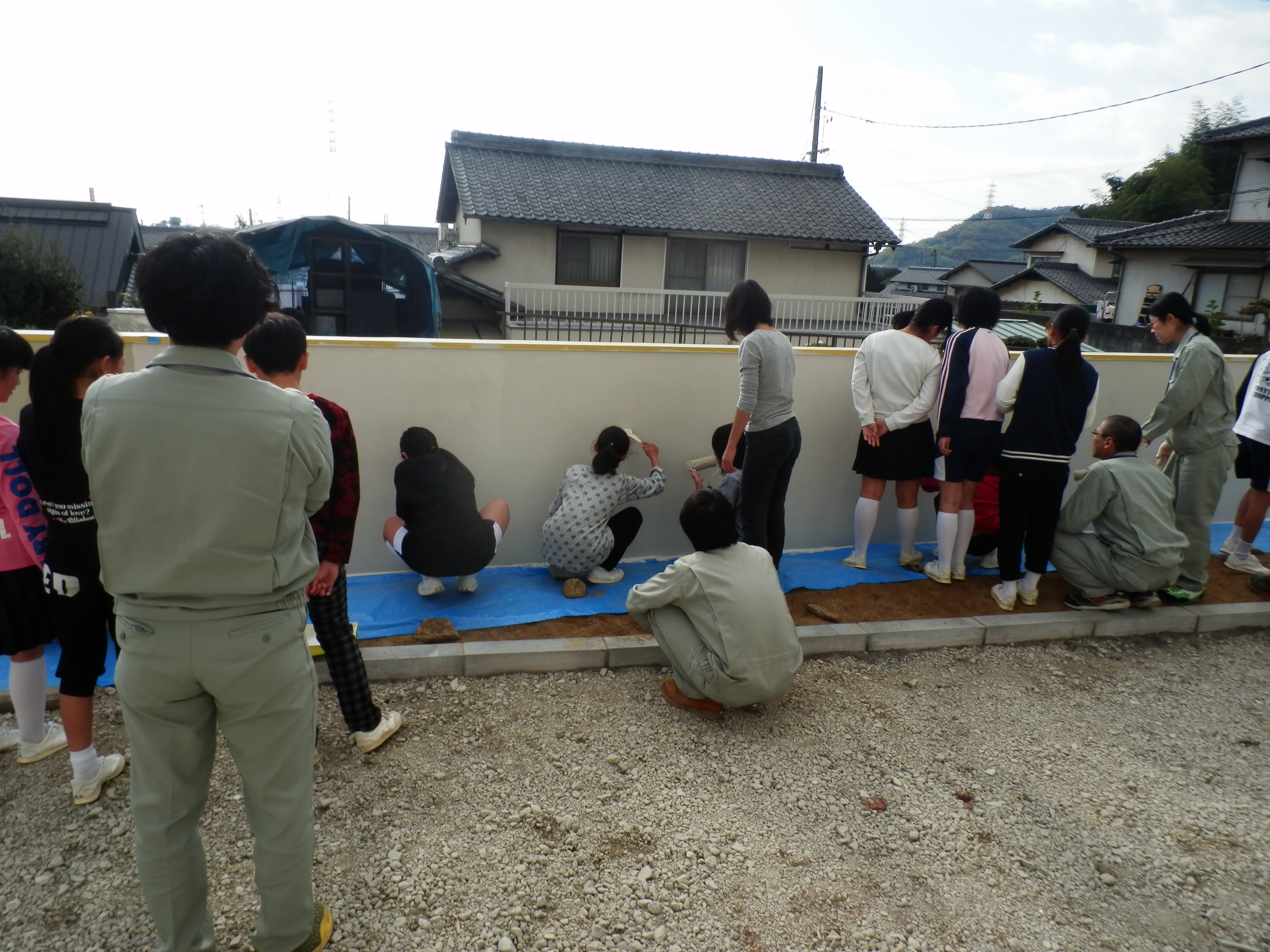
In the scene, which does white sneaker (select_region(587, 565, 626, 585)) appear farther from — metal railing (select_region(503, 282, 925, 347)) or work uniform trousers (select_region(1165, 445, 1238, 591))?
metal railing (select_region(503, 282, 925, 347))

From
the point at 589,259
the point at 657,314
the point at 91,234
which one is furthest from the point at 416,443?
the point at 91,234

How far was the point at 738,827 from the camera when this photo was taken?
7.89ft

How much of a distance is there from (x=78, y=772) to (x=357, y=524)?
188cm

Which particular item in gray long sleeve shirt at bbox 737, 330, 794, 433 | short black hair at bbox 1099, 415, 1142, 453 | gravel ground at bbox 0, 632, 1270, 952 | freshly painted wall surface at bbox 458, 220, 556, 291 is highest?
freshly painted wall surface at bbox 458, 220, 556, 291

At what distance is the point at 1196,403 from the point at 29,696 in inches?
213

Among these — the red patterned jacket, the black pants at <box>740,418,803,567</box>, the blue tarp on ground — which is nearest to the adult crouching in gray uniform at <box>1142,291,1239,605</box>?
the blue tarp on ground

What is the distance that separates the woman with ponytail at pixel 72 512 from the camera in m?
2.18

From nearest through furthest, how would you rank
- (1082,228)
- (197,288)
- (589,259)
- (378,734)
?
(197,288) → (378,734) → (589,259) → (1082,228)

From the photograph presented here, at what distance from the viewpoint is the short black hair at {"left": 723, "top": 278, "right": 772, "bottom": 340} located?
12.0ft

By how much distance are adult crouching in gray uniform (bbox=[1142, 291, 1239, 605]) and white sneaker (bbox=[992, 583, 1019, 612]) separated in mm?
919

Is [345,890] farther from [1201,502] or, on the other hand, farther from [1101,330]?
[1101,330]

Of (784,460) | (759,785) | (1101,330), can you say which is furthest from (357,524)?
(1101,330)

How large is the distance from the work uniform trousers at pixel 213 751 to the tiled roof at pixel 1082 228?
31482 mm

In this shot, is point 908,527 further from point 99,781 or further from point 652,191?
point 652,191
